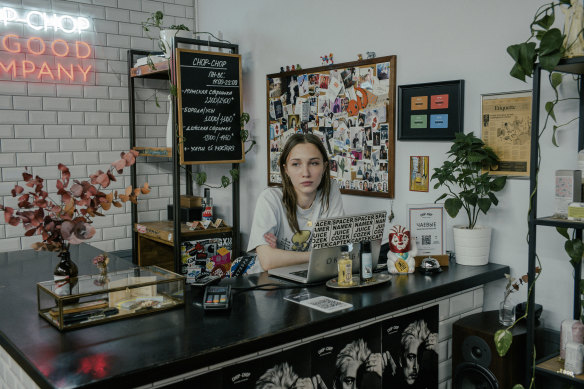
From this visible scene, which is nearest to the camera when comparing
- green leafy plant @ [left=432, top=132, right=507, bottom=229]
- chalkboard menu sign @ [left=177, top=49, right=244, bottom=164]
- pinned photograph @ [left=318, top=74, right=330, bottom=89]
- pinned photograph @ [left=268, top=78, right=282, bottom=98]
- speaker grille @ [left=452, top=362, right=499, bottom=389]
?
speaker grille @ [left=452, top=362, right=499, bottom=389]

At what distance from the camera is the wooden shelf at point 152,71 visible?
4.12 m

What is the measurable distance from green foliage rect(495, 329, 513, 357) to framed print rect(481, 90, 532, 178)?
0.86 metres

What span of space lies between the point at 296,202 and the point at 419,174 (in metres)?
0.75

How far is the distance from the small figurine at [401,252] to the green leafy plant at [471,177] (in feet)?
0.85

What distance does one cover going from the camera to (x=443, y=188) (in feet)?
9.86

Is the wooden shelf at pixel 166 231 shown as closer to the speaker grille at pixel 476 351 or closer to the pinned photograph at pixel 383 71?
the pinned photograph at pixel 383 71

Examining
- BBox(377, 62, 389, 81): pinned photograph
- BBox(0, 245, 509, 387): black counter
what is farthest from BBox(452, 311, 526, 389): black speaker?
BBox(377, 62, 389, 81): pinned photograph

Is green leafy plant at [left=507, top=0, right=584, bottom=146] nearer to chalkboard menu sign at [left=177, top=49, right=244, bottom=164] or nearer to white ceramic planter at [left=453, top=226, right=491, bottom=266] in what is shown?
white ceramic planter at [left=453, top=226, right=491, bottom=266]

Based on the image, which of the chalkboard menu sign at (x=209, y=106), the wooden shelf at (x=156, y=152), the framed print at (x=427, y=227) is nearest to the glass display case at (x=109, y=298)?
the framed print at (x=427, y=227)

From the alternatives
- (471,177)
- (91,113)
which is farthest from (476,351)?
(91,113)

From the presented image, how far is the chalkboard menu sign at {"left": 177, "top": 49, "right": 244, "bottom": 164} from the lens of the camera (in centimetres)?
393

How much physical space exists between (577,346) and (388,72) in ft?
5.99

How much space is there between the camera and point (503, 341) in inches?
85.7

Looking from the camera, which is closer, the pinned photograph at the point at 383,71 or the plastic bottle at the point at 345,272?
the plastic bottle at the point at 345,272
